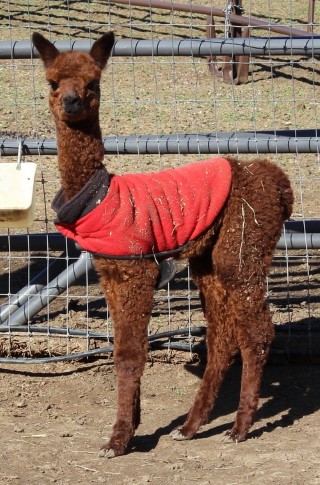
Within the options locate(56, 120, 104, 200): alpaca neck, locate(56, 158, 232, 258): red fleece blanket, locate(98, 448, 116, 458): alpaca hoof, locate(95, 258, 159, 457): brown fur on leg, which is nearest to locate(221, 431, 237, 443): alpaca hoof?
locate(95, 258, 159, 457): brown fur on leg

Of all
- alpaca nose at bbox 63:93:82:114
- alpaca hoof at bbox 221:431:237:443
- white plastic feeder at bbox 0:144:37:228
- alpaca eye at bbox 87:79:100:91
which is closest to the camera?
alpaca nose at bbox 63:93:82:114

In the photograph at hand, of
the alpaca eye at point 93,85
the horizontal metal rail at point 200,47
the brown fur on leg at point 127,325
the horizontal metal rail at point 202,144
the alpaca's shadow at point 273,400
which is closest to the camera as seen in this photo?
the alpaca eye at point 93,85

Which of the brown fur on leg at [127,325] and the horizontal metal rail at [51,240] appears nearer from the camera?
the brown fur on leg at [127,325]

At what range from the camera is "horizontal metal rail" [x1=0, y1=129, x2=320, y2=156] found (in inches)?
239

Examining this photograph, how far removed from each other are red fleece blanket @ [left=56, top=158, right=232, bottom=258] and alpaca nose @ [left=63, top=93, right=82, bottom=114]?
1.54 feet

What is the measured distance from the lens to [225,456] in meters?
4.95

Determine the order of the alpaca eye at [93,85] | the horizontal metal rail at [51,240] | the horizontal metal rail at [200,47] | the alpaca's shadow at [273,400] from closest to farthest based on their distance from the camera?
the alpaca eye at [93,85] → the alpaca's shadow at [273,400] → the horizontal metal rail at [200,47] → the horizontal metal rail at [51,240]

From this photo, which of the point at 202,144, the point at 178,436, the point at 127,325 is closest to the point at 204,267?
the point at 127,325

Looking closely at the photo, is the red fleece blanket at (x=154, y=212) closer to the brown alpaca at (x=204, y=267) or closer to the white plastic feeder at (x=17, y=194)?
the brown alpaca at (x=204, y=267)

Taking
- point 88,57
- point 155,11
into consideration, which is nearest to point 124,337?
point 88,57

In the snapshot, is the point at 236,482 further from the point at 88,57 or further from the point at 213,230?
the point at 88,57

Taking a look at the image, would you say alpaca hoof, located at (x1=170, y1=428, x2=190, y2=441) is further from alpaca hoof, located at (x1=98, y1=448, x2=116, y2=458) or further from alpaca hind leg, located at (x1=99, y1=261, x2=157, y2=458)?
alpaca hoof, located at (x1=98, y1=448, x2=116, y2=458)

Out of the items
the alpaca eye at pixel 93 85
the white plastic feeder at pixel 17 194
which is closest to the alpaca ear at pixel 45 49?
the alpaca eye at pixel 93 85

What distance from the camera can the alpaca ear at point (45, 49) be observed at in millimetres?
4898
